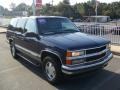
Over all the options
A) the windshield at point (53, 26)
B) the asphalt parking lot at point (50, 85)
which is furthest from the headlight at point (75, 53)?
the windshield at point (53, 26)

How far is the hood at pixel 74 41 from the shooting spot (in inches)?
204

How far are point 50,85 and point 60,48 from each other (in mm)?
1227

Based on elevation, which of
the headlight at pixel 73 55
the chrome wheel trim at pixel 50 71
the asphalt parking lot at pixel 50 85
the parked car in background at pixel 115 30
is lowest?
the asphalt parking lot at pixel 50 85

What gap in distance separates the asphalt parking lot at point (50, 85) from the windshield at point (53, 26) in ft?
4.70

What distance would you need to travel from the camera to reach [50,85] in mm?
5793

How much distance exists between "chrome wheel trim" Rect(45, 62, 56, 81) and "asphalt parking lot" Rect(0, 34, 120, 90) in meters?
0.23

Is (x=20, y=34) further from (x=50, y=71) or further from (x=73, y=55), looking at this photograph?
(x=73, y=55)

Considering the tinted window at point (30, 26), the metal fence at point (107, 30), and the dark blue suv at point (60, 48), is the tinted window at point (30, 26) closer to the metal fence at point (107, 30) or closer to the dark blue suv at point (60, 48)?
the dark blue suv at point (60, 48)

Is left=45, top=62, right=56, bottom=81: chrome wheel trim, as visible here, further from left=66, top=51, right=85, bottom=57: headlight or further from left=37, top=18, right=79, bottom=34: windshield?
left=37, top=18, right=79, bottom=34: windshield

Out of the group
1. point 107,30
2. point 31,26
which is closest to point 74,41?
point 31,26

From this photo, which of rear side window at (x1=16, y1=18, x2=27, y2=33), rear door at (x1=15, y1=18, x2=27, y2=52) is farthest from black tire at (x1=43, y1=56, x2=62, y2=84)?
rear side window at (x1=16, y1=18, x2=27, y2=33)

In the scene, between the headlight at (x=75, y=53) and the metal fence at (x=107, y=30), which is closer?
the headlight at (x=75, y=53)

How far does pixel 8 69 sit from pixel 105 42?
365 centimetres

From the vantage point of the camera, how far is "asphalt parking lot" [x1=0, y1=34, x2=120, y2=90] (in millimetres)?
5625
